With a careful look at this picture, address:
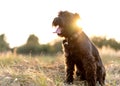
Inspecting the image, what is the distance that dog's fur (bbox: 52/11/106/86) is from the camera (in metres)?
12.7

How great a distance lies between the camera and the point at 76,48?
511 inches

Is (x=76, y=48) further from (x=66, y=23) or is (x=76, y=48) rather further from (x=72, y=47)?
(x=66, y=23)

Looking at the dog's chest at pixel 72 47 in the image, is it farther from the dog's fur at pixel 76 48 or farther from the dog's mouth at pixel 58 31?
the dog's mouth at pixel 58 31

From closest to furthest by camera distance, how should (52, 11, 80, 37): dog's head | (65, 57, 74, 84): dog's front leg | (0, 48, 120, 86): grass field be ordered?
(0, 48, 120, 86): grass field → (52, 11, 80, 37): dog's head → (65, 57, 74, 84): dog's front leg

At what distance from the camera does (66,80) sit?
13.7m

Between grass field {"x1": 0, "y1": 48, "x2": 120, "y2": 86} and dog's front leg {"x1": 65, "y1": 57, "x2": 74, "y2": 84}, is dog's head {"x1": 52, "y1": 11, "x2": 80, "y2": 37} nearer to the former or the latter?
dog's front leg {"x1": 65, "y1": 57, "x2": 74, "y2": 84}

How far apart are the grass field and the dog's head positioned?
1.05m

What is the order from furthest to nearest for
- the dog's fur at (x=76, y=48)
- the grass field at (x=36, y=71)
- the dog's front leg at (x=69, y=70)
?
the dog's front leg at (x=69, y=70) → the dog's fur at (x=76, y=48) → the grass field at (x=36, y=71)

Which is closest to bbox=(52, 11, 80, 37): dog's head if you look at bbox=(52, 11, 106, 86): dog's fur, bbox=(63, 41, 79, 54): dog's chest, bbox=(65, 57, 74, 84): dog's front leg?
bbox=(52, 11, 106, 86): dog's fur

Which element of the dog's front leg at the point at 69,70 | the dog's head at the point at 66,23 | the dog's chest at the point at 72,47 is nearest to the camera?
the dog's head at the point at 66,23

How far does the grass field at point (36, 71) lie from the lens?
469 inches

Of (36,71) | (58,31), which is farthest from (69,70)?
(58,31)

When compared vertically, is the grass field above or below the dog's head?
below

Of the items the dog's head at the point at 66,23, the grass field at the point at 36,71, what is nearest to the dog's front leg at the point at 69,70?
the grass field at the point at 36,71
